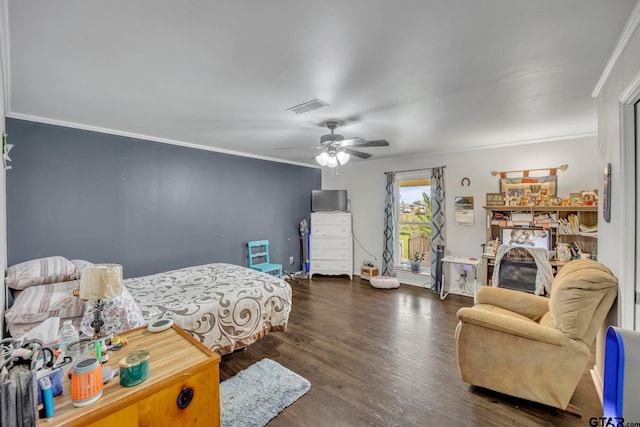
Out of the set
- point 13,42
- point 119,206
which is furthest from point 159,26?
point 119,206

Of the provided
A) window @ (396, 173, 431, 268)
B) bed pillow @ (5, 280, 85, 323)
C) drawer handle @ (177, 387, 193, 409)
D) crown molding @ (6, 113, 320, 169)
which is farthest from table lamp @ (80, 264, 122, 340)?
window @ (396, 173, 431, 268)

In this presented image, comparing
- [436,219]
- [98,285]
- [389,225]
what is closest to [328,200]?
[389,225]

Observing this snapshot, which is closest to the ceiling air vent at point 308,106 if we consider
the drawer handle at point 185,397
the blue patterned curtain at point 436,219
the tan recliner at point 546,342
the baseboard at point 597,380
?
the tan recliner at point 546,342

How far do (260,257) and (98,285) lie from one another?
3778 millimetres

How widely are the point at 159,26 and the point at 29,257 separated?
2946 mm

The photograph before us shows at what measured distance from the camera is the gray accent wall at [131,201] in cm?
291

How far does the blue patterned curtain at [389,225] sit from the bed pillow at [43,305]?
4.63 metres

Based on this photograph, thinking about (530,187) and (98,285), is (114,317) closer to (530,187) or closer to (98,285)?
(98,285)

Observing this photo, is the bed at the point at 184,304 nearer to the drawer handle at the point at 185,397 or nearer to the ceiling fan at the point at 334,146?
the drawer handle at the point at 185,397

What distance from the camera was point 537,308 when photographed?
253 cm

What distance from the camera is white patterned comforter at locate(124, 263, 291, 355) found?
88.9 inches

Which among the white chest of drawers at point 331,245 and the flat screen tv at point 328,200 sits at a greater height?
the flat screen tv at point 328,200

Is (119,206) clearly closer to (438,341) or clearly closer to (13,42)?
(13,42)

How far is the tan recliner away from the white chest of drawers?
3.56 metres
